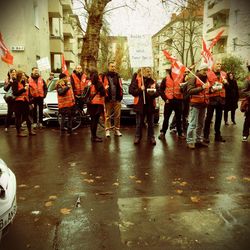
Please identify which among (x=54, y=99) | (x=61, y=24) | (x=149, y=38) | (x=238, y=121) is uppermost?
(x=61, y=24)

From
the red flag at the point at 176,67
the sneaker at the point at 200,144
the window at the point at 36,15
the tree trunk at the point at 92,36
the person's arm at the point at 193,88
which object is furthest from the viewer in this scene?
the window at the point at 36,15

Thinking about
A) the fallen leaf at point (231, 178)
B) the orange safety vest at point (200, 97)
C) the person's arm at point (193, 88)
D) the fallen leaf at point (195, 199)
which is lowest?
the fallen leaf at point (231, 178)

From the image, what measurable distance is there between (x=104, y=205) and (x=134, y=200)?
0.44 m

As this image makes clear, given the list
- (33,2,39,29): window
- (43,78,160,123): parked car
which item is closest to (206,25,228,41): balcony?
(33,2,39,29): window

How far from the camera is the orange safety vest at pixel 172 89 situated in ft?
32.0

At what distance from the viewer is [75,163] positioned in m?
7.35

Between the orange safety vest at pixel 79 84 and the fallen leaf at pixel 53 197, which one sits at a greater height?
the orange safety vest at pixel 79 84

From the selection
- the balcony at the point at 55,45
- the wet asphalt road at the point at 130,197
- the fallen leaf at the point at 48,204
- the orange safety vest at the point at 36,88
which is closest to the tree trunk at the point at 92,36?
the orange safety vest at the point at 36,88

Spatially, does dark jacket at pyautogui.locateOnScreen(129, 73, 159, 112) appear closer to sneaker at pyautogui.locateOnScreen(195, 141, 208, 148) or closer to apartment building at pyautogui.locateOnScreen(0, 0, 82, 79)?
sneaker at pyautogui.locateOnScreen(195, 141, 208, 148)

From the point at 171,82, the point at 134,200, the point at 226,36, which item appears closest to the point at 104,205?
the point at 134,200

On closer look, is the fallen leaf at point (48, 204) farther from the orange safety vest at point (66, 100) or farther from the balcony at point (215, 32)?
the balcony at point (215, 32)

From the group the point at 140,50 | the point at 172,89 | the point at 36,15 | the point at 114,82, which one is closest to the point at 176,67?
the point at 172,89

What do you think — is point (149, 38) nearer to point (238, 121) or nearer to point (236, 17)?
point (238, 121)

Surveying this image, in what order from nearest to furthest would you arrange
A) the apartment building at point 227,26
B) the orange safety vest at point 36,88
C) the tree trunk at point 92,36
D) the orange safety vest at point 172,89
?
the orange safety vest at point 172,89
the orange safety vest at point 36,88
the tree trunk at point 92,36
the apartment building at point 227,26
